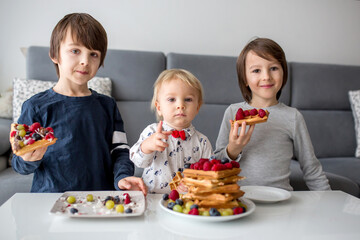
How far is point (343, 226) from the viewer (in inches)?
34.8

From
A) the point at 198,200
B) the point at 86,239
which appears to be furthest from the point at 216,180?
the point at 86,239

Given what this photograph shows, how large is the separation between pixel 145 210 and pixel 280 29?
9.44ft

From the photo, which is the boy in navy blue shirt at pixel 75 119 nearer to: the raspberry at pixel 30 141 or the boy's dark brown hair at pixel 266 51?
the raspberry at pixel 30 141

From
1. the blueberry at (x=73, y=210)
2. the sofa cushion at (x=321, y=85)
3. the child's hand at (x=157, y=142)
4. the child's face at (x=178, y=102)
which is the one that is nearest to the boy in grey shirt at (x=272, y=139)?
the child's face at (x=178, y=102)

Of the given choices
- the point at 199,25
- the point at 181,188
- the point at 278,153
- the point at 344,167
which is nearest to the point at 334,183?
the point at 344,167

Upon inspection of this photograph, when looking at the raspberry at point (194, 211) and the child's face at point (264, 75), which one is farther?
the child's face at point (264, 75)

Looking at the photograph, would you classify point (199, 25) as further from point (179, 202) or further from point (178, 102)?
point (179, 202)

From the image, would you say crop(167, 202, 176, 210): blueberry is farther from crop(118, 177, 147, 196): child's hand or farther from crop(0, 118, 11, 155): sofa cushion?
crop(0, 118, 11, 155): sofa cushion

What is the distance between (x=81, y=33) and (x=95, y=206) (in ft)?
2.27

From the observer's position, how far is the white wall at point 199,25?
286 centimetres

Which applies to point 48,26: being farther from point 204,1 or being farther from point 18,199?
point 18,199

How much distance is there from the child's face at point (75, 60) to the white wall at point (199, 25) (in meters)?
1.72

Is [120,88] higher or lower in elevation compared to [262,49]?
lower

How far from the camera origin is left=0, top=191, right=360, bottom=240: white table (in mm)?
780
